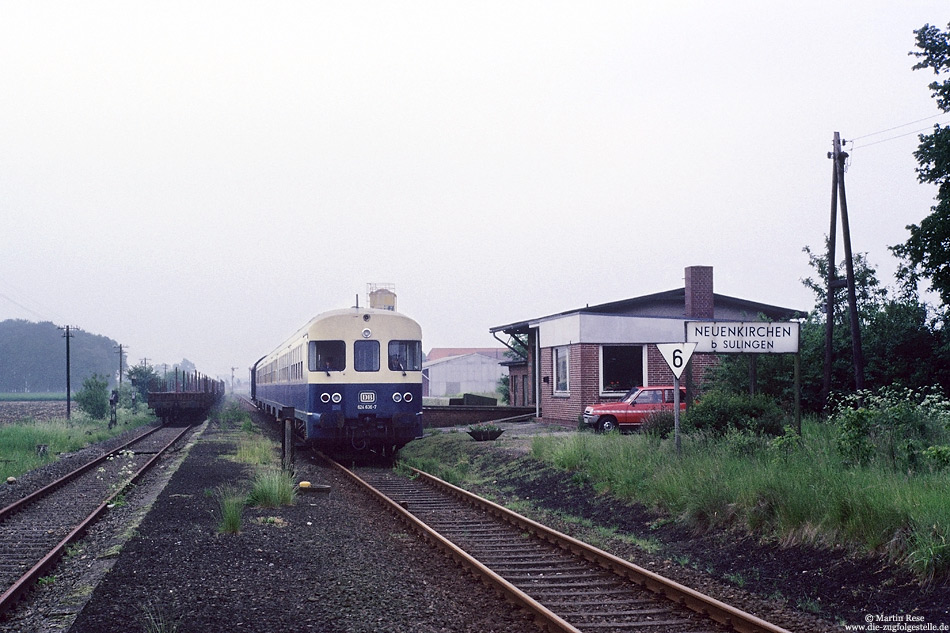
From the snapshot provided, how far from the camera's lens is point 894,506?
7520 mm

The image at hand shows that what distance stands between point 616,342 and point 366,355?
37.3 feet

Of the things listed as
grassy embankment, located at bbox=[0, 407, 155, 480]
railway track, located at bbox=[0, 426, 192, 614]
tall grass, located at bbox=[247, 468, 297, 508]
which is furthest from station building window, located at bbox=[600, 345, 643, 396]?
tall grass, located at bbox=[247, 468, 297, 508]

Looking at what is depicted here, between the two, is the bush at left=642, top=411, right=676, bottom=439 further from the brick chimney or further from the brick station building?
the brick chimney

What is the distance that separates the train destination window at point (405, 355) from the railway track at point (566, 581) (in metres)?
6.07

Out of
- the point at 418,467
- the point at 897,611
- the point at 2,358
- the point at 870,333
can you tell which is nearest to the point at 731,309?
the point at 870,333

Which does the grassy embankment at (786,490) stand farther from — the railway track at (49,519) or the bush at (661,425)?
the railway track at (49,519)

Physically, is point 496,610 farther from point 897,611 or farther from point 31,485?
point 31,485

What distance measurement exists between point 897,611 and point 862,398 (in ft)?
37.7

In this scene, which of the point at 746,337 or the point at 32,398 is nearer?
the point at 746,337

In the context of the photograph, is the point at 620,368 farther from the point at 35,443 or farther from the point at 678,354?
the point at 35,443

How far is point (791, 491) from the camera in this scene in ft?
29.3

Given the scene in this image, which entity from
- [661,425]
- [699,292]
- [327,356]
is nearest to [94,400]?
[699,292]

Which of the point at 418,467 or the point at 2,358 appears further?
the point at 2,358

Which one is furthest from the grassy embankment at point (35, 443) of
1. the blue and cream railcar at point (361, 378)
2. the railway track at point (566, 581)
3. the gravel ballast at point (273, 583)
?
the railway track at point (566, 581)
